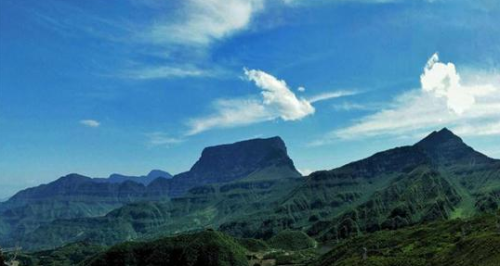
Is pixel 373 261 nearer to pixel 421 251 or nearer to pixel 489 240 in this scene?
pixel 421 251

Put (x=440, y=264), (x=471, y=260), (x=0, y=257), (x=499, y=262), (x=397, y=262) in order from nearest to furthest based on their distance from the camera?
1. (x=0, y=257)
2. (x=499, y=262)
3. (x=471, y=260)
4. (x=440, y=264)
5. (x=397, y=262)

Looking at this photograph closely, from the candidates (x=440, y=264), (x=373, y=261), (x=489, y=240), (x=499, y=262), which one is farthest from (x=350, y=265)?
(x=499, y=262)

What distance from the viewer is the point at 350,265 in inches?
7805

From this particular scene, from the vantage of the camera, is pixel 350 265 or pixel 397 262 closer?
pixel 397 262

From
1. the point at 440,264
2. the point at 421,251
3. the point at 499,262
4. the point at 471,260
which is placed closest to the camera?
the point at 499,262

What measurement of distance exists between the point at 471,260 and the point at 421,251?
62.8 metres

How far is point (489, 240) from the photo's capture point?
138625mm

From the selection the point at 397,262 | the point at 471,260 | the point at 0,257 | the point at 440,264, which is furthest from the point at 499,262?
the point at 0,257

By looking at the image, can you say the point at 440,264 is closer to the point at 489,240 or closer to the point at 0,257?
the point at 489,240

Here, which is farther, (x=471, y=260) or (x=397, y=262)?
(x=397, y=262)

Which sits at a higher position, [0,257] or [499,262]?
[0,257]

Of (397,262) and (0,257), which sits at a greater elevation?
(0,257)

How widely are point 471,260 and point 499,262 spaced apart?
1873 cm

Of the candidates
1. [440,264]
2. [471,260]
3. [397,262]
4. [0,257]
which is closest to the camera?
[0,257]
